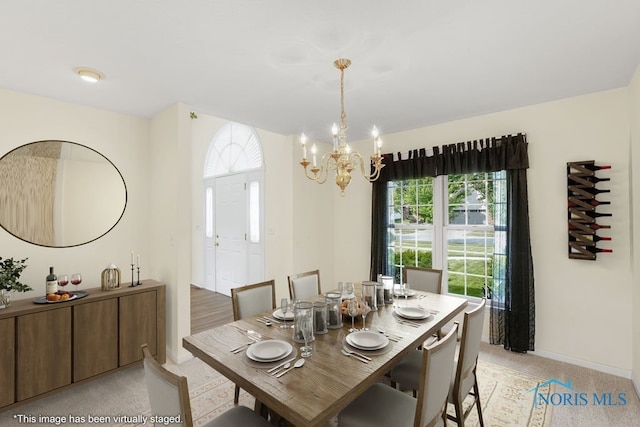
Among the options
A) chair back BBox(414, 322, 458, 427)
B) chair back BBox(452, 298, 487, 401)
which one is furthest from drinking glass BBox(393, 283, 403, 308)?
chair back BBox(414, 322, 458, 427)

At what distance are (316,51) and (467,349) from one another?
2.08 meters

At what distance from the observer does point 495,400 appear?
2.32 metres

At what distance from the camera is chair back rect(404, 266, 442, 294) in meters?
2.95

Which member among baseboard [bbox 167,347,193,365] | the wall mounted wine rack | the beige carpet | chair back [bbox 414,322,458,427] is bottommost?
the beige carpet

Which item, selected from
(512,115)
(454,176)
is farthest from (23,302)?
(512,115)

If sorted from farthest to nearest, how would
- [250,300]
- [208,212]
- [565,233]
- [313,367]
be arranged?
[208,212] → [565,233] → [250,300] → [313,367]

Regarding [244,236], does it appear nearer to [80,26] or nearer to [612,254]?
[80,26]

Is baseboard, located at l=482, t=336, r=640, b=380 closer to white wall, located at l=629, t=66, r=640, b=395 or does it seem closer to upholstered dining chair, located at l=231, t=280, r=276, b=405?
white wall, located at l=629, t=66, r=640, b=395

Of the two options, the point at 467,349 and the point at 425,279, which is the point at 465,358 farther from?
the point at 425,279

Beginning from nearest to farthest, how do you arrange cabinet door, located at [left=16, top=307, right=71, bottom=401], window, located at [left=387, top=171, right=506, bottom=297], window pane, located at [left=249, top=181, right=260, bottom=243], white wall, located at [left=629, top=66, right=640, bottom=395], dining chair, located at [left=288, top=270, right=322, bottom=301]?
cabinet door, located at [left=16, top=307, right=71, bottom=401] < white wall, located at [left=629, top=66, right=640, bottom=395] < dining chair, located at [left=288, top=270, right=322, bottom=301] < window, located at [left=387, top=171, right=506, bottom=297] < window pane, located at [left=249, top=181, right=260, bottom=243]

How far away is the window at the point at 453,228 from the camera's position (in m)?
3.38

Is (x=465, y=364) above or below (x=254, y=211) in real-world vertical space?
below

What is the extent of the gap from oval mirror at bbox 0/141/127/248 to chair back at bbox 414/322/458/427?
3293 mm

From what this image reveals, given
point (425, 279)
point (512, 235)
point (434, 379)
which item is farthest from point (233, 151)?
point (434, 379)
